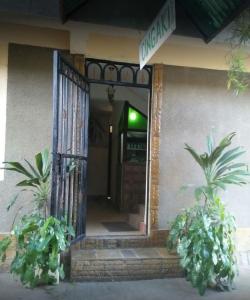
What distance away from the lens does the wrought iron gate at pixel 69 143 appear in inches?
139

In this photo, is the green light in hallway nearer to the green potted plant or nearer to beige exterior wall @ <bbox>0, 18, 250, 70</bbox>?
beige exterior wall @ <bbox>0, 18, 250, 70</bbox>

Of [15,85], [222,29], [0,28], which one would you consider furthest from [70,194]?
[222,29]

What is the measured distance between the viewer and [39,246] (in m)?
3.46

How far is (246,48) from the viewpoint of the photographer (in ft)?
15.5

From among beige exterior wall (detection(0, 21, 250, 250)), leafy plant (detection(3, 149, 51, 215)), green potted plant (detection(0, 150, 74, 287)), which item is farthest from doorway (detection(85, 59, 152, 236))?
green potted plant (detection(0, 150, 74, 287))

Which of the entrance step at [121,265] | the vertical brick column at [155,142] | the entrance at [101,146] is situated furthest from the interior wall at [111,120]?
the entrance step at [121,265]

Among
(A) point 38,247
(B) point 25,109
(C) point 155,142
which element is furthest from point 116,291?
(B) point 25,109

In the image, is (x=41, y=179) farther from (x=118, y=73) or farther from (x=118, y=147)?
(x=118, y=147)

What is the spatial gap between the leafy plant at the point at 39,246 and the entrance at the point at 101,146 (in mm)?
186

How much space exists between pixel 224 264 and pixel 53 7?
136 inches

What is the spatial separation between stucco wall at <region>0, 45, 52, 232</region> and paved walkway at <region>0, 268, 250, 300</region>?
0.90m

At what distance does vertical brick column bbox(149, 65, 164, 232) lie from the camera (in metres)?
4.91

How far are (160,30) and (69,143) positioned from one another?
5.19ft

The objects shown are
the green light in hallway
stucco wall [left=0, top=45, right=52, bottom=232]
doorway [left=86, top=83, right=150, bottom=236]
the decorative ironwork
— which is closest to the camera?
stucco wall [left=0, top=45, right=52, bottom=232]
